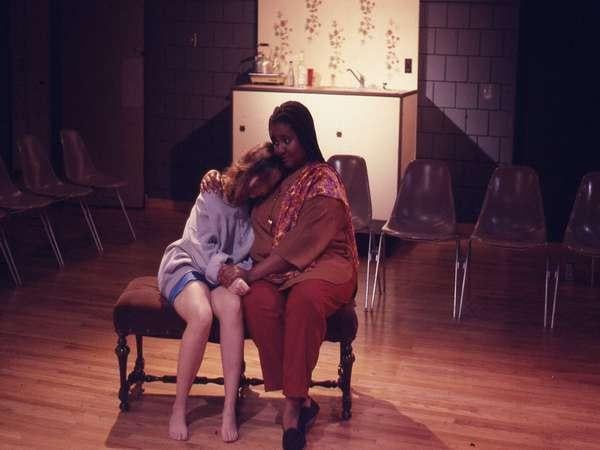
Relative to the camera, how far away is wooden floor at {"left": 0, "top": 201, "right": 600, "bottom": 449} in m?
4.11

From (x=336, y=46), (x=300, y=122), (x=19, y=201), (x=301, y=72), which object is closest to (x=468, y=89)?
(x=336, y=46)

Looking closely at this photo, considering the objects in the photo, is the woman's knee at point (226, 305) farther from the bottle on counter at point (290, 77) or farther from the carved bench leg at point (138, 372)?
the bottle on counter at point (290, 77)

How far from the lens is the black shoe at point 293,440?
391cm

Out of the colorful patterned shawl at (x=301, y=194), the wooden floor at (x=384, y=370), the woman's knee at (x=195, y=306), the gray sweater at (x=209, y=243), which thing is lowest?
the wooden floor at (x=384, y=370)

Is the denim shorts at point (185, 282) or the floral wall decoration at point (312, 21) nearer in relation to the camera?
the denim shorts at point (185, 282)

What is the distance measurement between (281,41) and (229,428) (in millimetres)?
4834

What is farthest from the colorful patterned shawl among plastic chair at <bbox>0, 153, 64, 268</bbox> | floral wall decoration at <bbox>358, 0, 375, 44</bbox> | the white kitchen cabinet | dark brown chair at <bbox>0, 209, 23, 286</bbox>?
floral wall decoration at <bbox>358, 0, 375, 44</bbox>

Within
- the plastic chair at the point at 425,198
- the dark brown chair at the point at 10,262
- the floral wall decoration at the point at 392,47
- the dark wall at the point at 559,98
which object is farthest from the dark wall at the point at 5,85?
the plastic chair at the point at 425,198

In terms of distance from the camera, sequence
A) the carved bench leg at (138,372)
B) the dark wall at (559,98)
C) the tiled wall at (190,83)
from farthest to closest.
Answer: the tiled wall at (190,83)
the dark wall at (559,98)
the carved bench leg at (138,372)

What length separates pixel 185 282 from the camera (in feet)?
13.5

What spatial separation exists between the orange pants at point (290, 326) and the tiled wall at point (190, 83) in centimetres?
458

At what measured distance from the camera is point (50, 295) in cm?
612

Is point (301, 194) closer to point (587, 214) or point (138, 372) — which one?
point (138, 372)

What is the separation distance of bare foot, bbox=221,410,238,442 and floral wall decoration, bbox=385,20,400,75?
4501mm
